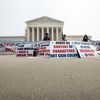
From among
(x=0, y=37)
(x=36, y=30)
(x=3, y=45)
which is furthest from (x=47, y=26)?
(x=3, y=45)

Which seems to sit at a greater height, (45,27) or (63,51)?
(45,27)

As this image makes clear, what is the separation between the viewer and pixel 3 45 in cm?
3162

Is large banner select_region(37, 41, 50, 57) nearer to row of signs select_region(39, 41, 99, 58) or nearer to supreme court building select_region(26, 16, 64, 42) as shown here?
row of signs select_region(39, 41, 99, 58)

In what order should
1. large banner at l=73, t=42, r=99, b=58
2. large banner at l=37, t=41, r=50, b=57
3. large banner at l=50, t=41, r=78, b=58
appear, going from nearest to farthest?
large banner at l=50, t=41, r=78, b=58 < large banner at l=73, t=42, r=99, b=58 < large banner at l=37, t=41, r=50, b=57

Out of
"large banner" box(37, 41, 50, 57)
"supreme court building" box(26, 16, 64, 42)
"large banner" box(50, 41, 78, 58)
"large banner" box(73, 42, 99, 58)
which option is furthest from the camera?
"supreme court building" box(26, 16, 64, 42)

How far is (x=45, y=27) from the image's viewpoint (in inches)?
3629

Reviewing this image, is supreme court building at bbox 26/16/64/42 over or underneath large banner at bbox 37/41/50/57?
over

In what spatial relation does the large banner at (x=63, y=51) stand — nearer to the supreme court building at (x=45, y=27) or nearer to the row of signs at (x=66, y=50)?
the row of signs at (x=66, y=50)

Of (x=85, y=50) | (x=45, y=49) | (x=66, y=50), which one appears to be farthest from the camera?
(x=45, y=49)

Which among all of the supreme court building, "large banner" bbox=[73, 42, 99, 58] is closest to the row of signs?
"large banner" bbox=[73, 42, 99, 58]

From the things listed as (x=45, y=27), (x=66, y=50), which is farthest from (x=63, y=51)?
(x=45, y=27)

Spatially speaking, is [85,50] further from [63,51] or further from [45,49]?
[45,49]

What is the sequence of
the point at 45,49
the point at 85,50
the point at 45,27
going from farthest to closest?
1. the point at 45,27
2. the point at 45,49
3. the point at 85,50

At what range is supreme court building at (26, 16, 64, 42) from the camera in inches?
3600
